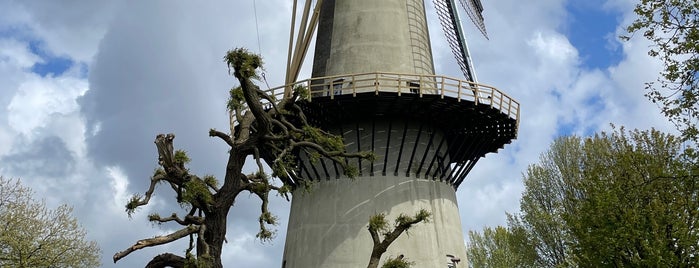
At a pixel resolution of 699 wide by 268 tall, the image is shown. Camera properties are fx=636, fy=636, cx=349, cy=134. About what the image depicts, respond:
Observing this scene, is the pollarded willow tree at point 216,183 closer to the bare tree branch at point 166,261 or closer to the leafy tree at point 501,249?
the bare tree branch at point 166,261

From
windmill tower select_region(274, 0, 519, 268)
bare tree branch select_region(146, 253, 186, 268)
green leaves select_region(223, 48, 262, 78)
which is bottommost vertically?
bare tree branch select_region(146, 253, 186, 268)

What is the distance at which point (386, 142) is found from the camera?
2059 centimetres

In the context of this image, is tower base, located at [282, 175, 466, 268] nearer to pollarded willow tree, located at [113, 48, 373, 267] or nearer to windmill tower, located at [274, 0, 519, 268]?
windmill tower, located at [274, 0, 519, 268]

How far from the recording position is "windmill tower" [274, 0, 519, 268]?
767 inches

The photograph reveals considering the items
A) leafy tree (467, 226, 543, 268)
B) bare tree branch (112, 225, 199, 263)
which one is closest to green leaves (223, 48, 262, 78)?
bare tree branch (112, 225, 199, 263)

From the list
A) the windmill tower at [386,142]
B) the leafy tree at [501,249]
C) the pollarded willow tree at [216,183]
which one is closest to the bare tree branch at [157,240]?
the pollarded willow tree at [216,183]

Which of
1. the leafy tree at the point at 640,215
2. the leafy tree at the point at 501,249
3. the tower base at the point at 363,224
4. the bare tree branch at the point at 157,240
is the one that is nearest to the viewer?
the bare tree branch at the point at 157,240

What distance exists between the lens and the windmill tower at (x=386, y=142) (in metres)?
19.5

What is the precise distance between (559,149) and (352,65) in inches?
522

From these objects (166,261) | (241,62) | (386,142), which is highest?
(386,142)

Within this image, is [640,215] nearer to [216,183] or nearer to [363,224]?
[363,224]

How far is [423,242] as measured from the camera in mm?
19656

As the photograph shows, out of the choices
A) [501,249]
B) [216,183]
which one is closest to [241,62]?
[216,183]

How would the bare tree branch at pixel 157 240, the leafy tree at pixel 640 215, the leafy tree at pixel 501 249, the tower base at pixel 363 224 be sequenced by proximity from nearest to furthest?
1. the bare tree branch at pixel 157 240
2. the leafy tree at pixel 640 215
3. the tower base at pixel 363 224
4. the leafy tree at pixel 501 249
